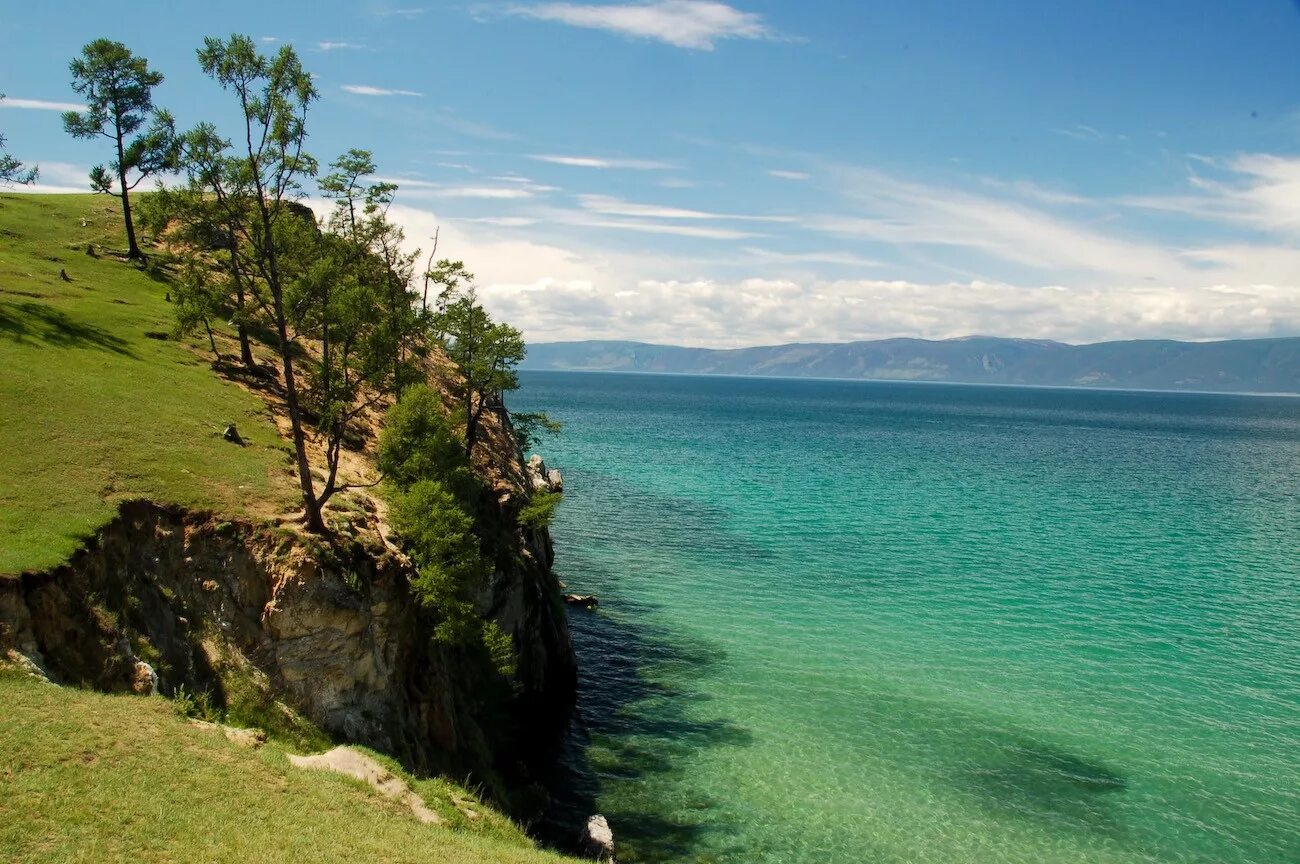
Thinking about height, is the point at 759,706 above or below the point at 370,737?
below

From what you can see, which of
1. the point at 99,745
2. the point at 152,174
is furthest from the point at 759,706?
the point at 152,174

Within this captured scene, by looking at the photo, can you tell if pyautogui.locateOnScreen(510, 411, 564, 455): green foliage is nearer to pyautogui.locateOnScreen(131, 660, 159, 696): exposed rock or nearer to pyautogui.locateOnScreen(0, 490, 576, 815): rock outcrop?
pyautogui.locateOnScreen(0, 490, 576, 815): rock outcrop

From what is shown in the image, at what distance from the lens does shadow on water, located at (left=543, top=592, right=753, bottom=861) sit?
3031 centimetres

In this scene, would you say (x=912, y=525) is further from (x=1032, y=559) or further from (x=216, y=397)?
(x=216, y=397)

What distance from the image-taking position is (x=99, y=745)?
17547 millimetres

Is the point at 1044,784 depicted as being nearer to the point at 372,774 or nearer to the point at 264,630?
the point at 372,774

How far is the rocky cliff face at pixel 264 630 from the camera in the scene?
71.3 feet

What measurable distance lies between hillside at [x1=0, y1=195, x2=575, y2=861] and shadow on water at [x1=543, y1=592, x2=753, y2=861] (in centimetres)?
182

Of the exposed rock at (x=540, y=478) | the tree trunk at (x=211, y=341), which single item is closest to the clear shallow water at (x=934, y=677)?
the exposed rock at (x=540, y=478)

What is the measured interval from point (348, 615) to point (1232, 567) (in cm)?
6801

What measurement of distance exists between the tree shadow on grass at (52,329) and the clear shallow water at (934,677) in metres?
30.1

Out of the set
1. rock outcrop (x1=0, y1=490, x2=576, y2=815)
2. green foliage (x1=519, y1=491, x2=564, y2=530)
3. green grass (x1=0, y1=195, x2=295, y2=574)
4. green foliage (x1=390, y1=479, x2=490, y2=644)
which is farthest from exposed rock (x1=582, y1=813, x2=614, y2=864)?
green foliage (x1=519, y1=491, x2=564, y2=530)

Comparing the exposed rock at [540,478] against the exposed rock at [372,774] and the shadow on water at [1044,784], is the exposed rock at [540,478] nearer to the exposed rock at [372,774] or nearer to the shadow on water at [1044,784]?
the shadow on water at [1044,784]

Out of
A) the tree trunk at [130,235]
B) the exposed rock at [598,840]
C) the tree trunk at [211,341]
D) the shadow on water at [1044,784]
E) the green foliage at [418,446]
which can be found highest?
the tree trunk at [130,235]
